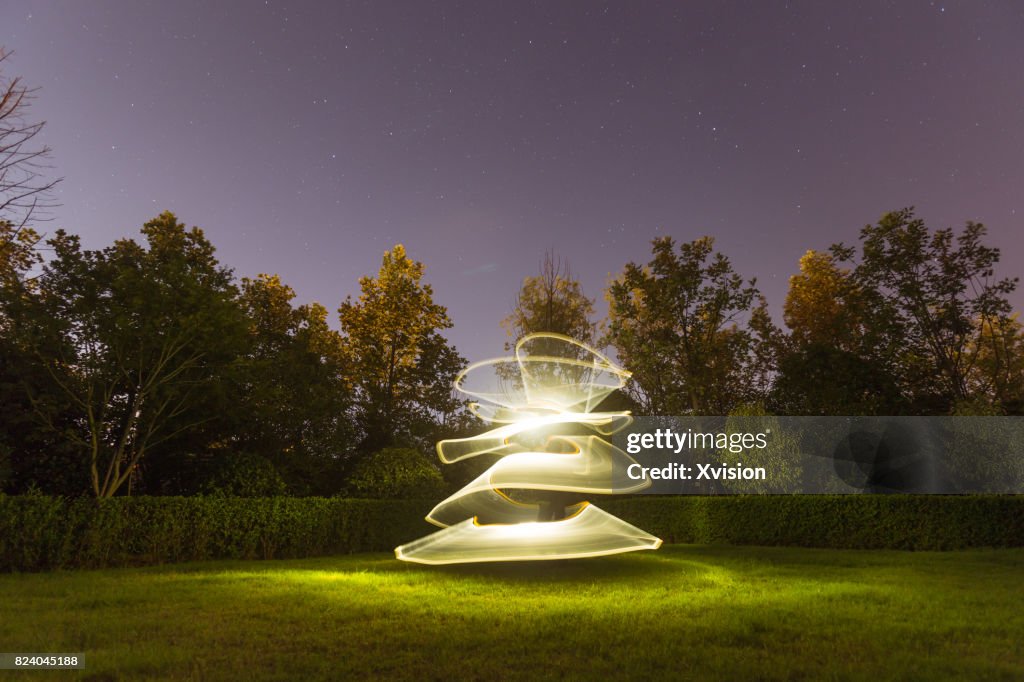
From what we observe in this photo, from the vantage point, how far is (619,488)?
2052cm

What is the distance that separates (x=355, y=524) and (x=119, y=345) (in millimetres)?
7513

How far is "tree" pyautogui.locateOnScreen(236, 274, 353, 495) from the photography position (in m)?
21.7

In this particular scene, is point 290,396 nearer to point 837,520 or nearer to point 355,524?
point 355,524

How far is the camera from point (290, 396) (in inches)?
927

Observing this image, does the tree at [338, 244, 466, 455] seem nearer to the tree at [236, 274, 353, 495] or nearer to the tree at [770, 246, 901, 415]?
the tree at [236, 274, 353, 495]

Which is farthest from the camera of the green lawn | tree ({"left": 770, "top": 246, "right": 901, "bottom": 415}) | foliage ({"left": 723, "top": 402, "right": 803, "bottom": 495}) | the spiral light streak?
tree ({"left": 770, "top": 246, "right": 901, "bottom": 415})

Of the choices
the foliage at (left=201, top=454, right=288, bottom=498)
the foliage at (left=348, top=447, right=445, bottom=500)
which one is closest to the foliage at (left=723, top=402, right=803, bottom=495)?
the foliage at (left=348, top=447, right=445, bottom=500)

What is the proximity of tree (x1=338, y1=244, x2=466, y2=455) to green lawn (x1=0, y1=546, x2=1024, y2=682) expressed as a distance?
16.7 m

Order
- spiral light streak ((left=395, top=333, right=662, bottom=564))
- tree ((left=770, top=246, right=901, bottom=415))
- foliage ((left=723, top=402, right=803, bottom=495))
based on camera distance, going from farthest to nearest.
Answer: tree ((left=770, top=246, right=901, bottom=415))
foliage ((left=723, top=402, right=803, bottom=495))
spiral light streak ((left=395, top=333, right=662, bottom=564))

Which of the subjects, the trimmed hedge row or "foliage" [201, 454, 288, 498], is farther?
"foliage" [201, 454, 288, 498]

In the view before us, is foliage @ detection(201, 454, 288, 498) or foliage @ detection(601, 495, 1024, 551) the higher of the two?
foliage @ detection(201, 454, 288, 498)

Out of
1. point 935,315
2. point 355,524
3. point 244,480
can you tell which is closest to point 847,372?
point 935,315

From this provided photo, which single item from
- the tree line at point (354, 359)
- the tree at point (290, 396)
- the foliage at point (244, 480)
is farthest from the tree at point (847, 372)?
the foliage at point (244, 480)

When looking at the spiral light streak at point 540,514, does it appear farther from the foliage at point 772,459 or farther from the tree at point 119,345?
the tree at point 119,345
